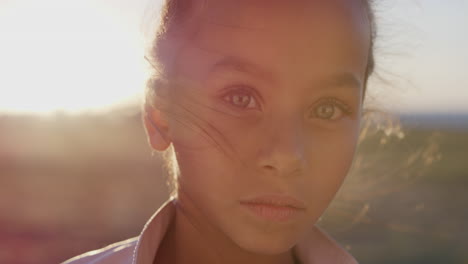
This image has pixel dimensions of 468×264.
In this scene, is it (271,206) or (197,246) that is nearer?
(271,206)

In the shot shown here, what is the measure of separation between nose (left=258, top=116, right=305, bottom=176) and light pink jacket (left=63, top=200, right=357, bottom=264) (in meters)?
0.64

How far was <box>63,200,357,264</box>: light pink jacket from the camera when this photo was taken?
7.39 ft

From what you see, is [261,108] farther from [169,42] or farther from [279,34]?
[169,42]

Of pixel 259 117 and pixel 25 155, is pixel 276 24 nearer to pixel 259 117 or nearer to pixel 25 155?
pixel 259 117

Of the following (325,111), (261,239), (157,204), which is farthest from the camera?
(157,204)

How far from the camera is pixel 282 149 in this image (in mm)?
1772

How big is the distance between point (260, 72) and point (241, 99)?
11 cm

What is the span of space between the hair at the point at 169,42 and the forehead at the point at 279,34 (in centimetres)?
7

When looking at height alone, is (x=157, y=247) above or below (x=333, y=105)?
below

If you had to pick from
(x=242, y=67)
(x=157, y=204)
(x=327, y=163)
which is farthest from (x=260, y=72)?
(x=157, y=204)

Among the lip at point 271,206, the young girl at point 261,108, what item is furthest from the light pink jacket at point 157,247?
the lip at point 271,206

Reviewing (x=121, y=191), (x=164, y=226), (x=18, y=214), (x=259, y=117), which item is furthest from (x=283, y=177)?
(x=121, y=191)

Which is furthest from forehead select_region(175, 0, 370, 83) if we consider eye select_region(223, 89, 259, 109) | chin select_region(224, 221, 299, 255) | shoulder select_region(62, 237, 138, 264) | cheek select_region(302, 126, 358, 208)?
shoulder select_region(62, 237, 138, 264)

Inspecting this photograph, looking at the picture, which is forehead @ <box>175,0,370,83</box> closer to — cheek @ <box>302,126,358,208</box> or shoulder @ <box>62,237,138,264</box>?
cheek @ <box>302,126,358,208</box>
